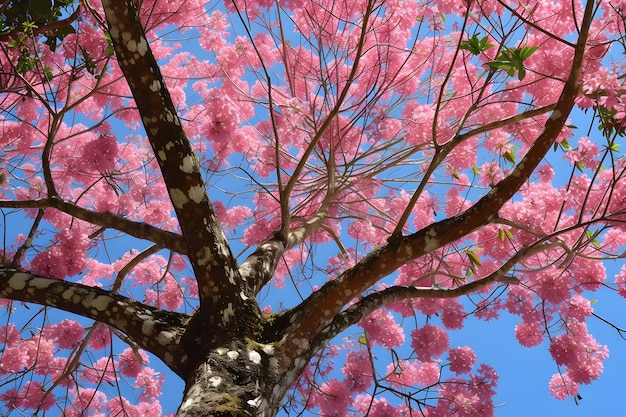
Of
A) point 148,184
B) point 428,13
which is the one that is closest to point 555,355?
point 428,13

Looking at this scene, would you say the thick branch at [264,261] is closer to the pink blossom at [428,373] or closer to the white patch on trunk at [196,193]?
the white patch on trunk at [196,193]

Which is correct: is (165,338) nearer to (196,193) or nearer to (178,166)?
(196,193)

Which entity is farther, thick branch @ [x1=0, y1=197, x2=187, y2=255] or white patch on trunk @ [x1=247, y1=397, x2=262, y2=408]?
thick branch @ [x1=0, y1=197, x2=187, y2=255]

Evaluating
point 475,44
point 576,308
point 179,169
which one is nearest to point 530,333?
point 576,308

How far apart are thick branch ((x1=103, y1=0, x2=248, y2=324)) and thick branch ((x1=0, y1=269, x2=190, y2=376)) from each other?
188 millimetres

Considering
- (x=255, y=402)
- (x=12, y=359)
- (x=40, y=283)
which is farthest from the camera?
(x=12, y=359)

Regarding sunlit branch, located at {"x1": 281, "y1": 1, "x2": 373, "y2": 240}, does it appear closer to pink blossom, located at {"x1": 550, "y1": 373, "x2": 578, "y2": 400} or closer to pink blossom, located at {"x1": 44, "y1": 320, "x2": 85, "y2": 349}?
pink blossom, located at {"x1": 44, "y1": 320, "x2": 85, "y2": 349}

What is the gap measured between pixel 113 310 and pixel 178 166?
2.24ft

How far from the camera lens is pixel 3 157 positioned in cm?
453

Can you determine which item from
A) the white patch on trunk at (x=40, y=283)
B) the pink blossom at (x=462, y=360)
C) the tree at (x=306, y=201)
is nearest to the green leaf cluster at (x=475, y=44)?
the tree at (x=306, y=201)

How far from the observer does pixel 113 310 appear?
235 cm

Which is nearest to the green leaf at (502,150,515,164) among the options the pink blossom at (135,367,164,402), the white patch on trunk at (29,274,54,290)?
the white patch on trunk at (29,274,54,290)

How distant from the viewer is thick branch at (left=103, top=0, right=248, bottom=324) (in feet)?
7.36

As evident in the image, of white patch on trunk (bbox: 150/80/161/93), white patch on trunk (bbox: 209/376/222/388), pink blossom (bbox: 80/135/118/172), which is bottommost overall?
white patch on trunk (bbox: 209/376/222/388)
